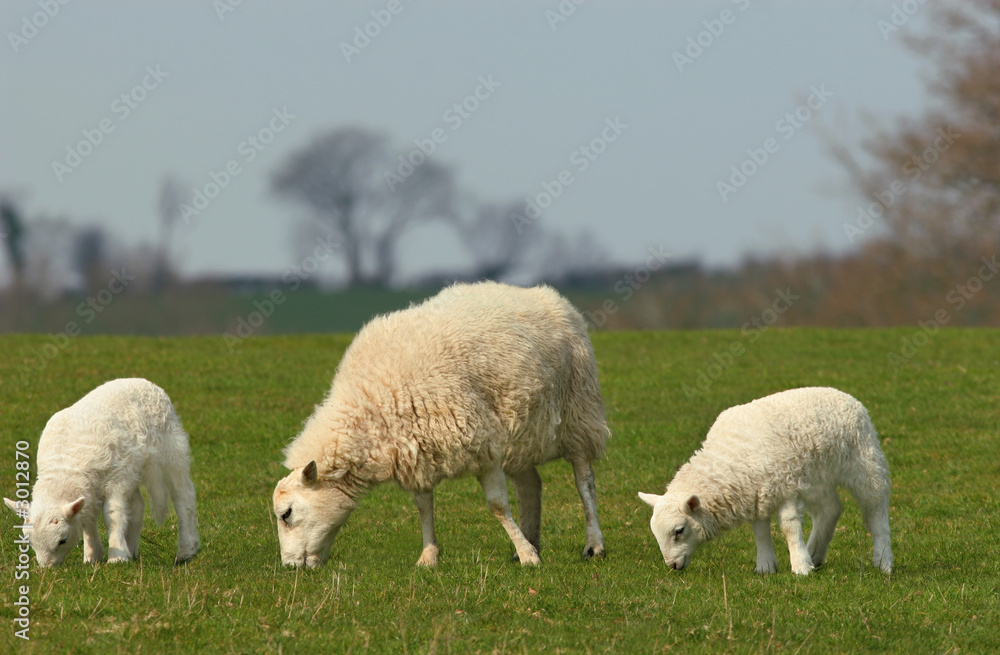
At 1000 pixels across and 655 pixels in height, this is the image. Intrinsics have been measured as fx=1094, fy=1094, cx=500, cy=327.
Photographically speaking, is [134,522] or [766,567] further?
[134,522]

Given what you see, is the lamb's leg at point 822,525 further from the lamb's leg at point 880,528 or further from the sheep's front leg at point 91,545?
the sheep's front leg at point 91,545

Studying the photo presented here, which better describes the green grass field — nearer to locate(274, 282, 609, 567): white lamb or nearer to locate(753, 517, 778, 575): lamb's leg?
locate(753, 517, 778, 575): lamb's leg

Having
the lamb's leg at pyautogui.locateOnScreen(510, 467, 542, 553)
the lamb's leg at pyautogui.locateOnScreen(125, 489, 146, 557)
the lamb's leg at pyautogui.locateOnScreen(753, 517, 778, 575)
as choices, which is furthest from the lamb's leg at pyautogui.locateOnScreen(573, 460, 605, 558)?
the lamb's leg at pyautogui.locateOnScreen(125, 489, 146, 557)

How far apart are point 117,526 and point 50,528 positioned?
573 mm

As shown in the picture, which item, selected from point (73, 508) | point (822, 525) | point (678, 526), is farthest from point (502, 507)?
point (73, 508)

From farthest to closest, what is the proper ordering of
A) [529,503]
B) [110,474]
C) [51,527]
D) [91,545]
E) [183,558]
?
[529,503] → [183,558] → [91,545] → [110,474] → [51,527]

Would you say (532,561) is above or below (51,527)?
below

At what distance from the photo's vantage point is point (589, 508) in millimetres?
10250

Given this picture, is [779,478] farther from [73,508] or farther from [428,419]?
[73,508]

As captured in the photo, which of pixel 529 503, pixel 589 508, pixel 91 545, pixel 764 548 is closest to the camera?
pixel 764 548

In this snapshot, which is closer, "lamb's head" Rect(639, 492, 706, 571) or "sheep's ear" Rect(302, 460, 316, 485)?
"lamb's head" Rect(639, 492, 706, 571)

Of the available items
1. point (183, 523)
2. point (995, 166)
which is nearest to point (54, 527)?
point (183, 523)

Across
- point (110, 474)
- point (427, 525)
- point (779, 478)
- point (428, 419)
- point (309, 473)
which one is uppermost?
point (428, 419)

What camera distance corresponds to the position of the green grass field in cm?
677
